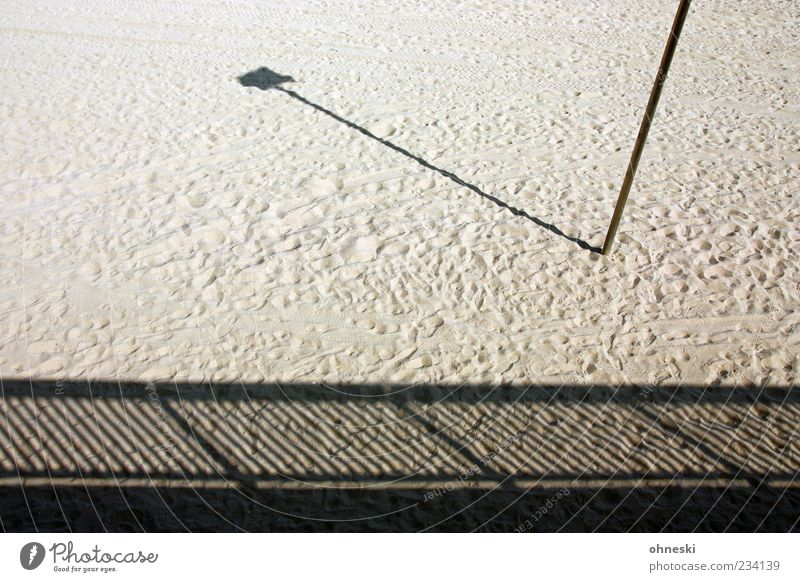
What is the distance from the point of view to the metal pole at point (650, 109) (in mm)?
4418

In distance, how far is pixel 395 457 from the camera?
3.98m

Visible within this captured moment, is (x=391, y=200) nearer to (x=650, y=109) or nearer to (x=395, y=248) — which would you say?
(x=395, y=248)

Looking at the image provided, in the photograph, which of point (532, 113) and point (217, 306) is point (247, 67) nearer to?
point (532, 113)

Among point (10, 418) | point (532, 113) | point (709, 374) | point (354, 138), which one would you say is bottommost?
point (10, 418)

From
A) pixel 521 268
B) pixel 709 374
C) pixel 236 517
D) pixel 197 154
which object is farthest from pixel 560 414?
pixel 197 154

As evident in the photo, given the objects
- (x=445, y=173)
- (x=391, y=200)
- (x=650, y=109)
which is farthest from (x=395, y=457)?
(x=445, y=173)

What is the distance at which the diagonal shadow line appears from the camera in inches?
224

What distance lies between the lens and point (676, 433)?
13.5ft

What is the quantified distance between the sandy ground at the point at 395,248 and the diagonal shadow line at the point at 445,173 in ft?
0.17

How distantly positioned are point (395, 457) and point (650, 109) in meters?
3.12

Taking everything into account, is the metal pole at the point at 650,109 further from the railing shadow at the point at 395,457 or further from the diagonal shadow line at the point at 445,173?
the railing shadow at the point at 395,457

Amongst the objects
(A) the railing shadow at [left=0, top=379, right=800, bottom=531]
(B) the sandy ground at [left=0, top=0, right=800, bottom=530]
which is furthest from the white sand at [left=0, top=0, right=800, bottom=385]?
(A) the railing shadow at [left=0, top=379, right=800, bottom=531]

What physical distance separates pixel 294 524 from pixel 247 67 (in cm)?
643

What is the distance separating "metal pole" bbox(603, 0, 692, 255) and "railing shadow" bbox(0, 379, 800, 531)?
1.49 meters
